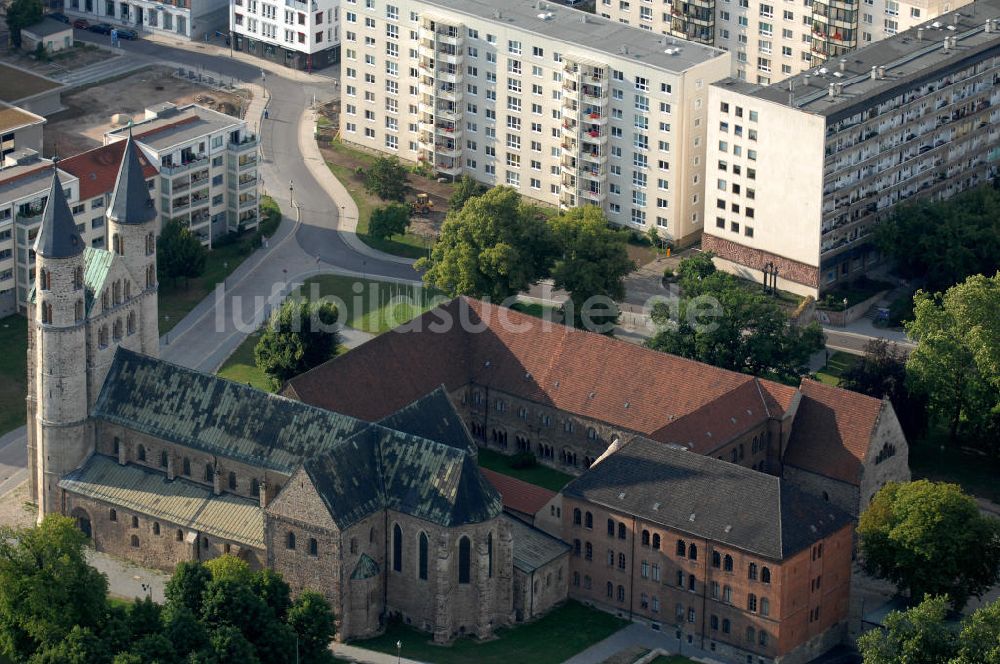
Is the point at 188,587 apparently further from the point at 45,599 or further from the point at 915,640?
the point at 915,640

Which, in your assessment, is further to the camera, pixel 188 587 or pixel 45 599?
pixel 188 587

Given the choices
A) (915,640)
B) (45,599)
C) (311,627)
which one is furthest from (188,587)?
(915,640)

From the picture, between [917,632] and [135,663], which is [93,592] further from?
[917,632]

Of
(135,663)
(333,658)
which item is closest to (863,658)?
(333,658)

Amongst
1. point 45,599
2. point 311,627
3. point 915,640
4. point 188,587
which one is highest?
point 188,587

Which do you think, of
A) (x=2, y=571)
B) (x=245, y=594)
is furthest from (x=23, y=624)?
(x=245, y=594)

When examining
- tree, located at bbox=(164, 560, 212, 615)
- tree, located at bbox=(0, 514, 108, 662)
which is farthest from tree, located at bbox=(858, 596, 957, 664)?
tree, located at bbox=(0, 514, 108, 662)
